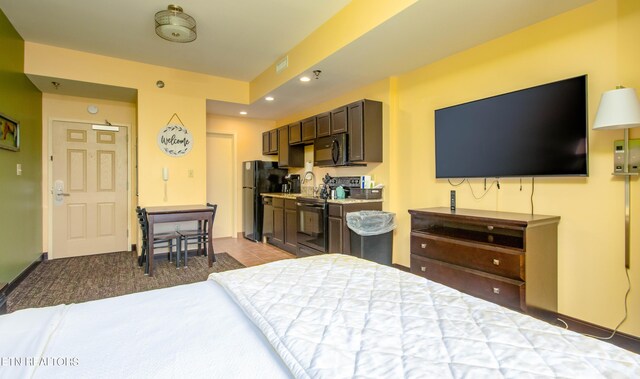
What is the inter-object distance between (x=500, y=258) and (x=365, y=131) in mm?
2181

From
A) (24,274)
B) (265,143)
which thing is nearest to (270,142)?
(265,143)

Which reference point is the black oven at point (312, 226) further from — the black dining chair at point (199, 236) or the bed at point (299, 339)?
the bed at point (299, 339)

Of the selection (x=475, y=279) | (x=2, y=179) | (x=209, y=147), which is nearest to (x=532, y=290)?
(x=475, y=279)

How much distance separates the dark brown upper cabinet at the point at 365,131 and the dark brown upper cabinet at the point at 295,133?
1.32 m

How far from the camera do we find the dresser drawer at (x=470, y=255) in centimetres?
231

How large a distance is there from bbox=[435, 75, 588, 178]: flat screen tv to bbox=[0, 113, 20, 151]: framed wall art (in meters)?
4.39

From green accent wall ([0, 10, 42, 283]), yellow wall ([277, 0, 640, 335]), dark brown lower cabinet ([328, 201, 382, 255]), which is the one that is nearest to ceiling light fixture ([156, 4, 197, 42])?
green accent wall ([0, 10, 42, 283])

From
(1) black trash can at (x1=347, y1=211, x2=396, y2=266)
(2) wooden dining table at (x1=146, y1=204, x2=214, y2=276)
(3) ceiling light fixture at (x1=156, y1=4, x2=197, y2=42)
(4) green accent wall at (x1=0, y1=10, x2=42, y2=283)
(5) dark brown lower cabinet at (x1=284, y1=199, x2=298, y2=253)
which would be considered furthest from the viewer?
(5) dark brown lower cabinet at (x1=284, y1=199, x2=298, y2=253)

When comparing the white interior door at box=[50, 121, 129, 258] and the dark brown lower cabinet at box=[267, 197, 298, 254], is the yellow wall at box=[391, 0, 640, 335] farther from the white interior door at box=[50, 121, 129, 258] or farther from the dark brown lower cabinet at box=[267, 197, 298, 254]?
the white interior door at box=[50, 121, 129, 258]

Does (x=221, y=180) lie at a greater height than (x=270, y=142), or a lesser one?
lesser

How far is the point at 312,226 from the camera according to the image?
4.39m

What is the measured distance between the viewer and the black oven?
4176 millimetres

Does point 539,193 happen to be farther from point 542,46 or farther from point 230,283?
point 230,283

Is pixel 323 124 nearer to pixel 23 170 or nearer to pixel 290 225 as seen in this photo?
pixel 290 225
